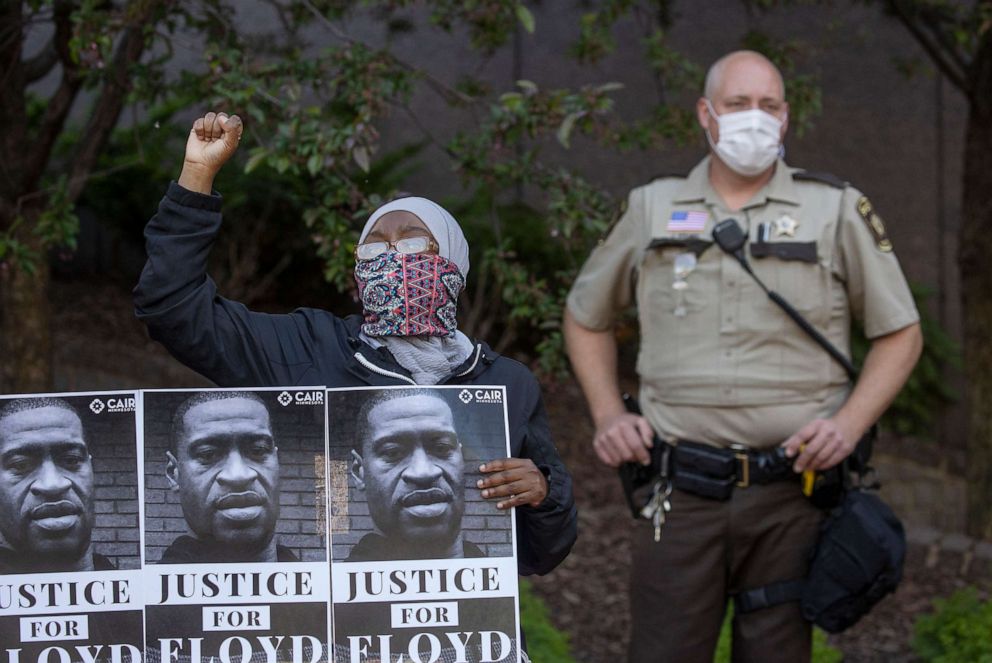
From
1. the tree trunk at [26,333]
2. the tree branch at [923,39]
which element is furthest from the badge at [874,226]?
the tree trunk at [26,333]

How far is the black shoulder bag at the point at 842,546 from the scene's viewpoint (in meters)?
3.75

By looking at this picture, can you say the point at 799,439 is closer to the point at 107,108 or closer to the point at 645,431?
the point at 645,431

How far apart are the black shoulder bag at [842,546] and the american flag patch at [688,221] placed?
0.06 meters

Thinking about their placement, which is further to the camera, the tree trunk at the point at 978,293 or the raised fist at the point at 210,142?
the tree trunk at the point at 978,293

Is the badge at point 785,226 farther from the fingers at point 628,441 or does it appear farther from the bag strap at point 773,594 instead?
the bag strap at point 773,594

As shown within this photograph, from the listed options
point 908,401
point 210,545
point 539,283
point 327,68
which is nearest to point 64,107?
point 327,68

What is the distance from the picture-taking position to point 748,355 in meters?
3.87

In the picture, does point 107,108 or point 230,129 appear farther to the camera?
point 107,108

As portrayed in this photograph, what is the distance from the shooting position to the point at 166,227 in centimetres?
241

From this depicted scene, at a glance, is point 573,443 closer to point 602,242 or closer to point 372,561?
point 602,242

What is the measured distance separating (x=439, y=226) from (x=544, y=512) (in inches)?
23.8

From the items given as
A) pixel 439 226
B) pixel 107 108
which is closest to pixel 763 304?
pixel 439 226

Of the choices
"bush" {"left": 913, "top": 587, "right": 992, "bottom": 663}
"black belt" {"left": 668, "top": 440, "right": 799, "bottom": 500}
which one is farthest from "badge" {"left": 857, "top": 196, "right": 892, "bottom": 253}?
"bush" {"left": 913, "top": 587, "right": 992, "bottom": 663}

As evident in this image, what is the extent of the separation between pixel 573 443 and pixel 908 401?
7.49ft
